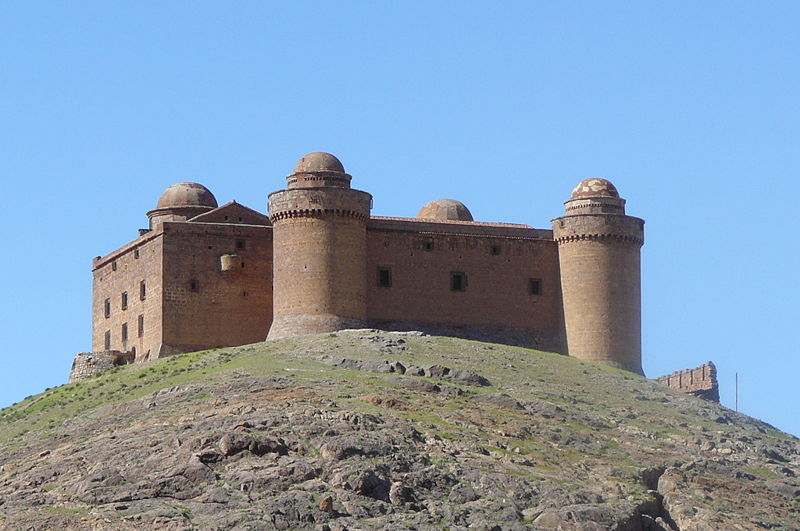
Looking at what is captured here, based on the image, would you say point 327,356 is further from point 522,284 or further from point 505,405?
point 522,284

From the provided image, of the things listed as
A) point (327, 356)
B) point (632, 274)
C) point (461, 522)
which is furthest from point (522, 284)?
point (461, 522)

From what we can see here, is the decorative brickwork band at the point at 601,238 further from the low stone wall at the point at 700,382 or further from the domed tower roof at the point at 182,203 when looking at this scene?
the domed tower roof at the point at 182,203

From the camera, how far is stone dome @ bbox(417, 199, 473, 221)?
88.8 metres

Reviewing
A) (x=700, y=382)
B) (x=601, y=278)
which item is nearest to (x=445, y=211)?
(x=601, y=278)

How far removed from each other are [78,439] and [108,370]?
50.0 feet

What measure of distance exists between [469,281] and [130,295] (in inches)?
526

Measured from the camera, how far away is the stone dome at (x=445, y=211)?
8875 centimetres

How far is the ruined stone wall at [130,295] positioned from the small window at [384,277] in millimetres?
8439

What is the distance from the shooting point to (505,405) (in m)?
68.6

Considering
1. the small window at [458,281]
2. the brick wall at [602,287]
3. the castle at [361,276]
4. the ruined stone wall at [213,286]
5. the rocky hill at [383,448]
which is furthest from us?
the small window at [458,281]

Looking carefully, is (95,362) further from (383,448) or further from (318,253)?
(383,448)

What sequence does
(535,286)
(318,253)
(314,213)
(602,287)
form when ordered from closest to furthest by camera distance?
1. (318,253)
2. (314,213)
3. (602,287)
4. (535,286)

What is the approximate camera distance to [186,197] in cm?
8744

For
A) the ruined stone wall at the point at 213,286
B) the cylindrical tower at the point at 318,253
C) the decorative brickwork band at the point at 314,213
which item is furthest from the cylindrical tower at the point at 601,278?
the ruined stone wall at the point at 213,286
